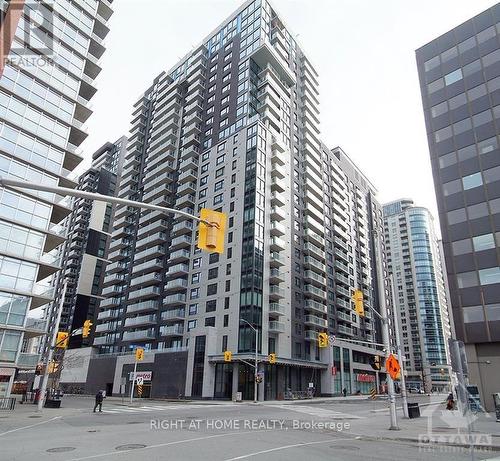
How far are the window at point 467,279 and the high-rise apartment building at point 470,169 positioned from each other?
0.08 metres

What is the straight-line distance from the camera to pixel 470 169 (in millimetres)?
37594

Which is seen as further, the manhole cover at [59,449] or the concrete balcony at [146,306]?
the concrete balcony at [146,306]

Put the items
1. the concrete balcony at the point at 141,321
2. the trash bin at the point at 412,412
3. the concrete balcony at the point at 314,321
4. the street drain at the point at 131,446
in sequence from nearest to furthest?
the street drain at the point at 131,446 < the trash bin at the point at 412,412 < the concrete balcony at the point at 314,321 < the concrete balcony at the point at 141,321

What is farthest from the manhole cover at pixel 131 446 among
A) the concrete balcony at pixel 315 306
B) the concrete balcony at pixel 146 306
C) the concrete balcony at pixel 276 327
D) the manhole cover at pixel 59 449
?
the concrete balcony at pixel 146 306

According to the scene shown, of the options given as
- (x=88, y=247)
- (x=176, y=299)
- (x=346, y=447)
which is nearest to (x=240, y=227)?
(x=176, y=299)

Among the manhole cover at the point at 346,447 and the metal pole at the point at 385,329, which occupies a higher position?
the metal pole at the point at 385,329

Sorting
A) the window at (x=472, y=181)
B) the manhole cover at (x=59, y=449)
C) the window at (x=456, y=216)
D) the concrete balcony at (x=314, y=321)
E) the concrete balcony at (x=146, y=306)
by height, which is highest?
the window at (x=472, y=181)

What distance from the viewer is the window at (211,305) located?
59.2 metres

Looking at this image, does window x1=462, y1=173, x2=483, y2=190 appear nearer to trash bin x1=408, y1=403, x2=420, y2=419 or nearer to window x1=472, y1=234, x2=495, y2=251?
window x1=472, y1=234, x2=495, y2=251

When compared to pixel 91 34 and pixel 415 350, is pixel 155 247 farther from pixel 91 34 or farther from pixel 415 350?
pixel 415 350

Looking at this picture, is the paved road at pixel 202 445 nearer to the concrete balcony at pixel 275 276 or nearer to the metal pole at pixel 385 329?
the metal pole at pixel 385 329

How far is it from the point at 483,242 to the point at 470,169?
24.0 ft

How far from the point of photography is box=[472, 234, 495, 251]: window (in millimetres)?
34647

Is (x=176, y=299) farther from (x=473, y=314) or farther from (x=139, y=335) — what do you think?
(x=473, y=314)
